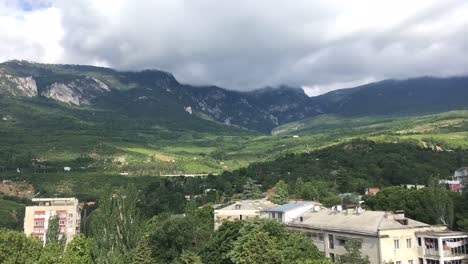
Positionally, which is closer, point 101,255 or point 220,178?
point 101,255

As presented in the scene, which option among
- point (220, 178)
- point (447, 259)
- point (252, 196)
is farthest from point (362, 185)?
point (447, 259)

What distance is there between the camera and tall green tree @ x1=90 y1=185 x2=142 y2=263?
65688 millimetres

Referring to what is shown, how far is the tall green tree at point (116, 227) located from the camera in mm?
65688

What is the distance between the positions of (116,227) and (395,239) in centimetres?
4080

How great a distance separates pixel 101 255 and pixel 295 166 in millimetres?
141414

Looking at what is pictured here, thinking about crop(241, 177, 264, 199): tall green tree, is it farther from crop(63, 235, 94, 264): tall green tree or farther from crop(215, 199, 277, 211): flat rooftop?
crop(63, 235, 94, 264): tall green tree

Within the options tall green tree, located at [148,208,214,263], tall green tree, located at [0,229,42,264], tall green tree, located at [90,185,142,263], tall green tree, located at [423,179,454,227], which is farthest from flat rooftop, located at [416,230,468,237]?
tall green tree, located at [0,229,42,264]

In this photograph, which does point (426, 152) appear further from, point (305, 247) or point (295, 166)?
point (305, 247)

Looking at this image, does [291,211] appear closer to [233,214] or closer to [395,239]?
[233,214]

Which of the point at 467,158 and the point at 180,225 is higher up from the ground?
the point at 467,158

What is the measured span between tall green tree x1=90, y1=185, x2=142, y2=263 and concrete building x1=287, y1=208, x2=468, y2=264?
29371 mm

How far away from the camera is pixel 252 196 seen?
133 metres

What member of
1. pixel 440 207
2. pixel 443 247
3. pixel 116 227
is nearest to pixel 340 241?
pixel 443 247

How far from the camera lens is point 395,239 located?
52875mm
